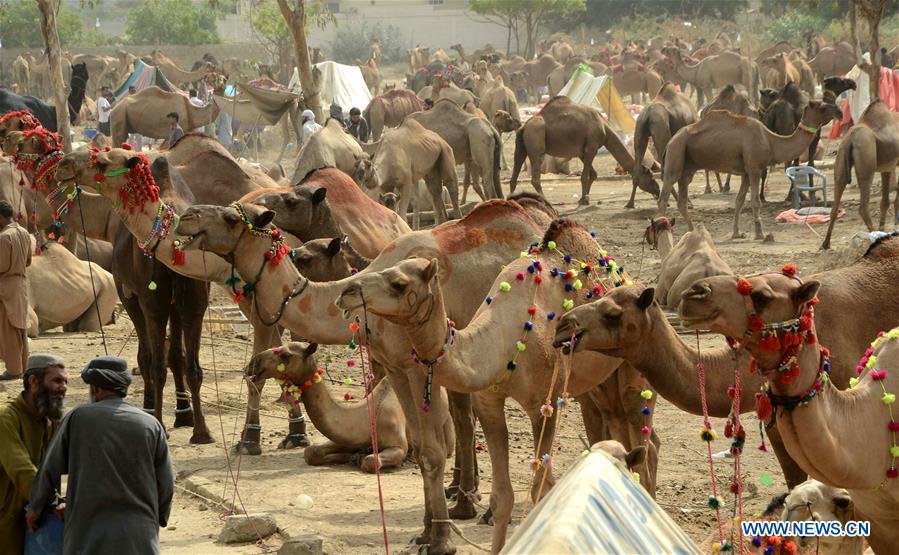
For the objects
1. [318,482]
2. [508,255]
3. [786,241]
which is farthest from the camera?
[786,241]

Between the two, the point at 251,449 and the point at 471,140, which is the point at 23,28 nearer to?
the point at 471,140

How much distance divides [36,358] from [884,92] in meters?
23.3

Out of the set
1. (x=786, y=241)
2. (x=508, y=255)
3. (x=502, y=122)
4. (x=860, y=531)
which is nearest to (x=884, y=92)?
(x=502, y=122)

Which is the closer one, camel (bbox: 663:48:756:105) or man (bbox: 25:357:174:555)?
man (bbox: 25:357:174:555)

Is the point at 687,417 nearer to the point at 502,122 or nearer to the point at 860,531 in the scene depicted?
the point at 860,531

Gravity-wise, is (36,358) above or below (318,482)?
above

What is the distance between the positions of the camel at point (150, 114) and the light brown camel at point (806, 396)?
21.2 meters

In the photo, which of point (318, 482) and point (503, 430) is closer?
point (503, 430)

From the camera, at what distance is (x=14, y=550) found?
19.0 feet

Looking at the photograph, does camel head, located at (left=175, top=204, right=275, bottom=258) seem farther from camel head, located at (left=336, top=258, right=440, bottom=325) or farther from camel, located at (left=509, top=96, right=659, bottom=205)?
camel, located at (left=509, top=96, right=659, bottom=205)

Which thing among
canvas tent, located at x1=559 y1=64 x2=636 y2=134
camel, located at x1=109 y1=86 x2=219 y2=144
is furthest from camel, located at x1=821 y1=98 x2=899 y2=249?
camel, located at x1=109 y1=86 x2=219 y2=144

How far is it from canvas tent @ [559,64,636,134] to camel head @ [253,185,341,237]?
66.2 feet

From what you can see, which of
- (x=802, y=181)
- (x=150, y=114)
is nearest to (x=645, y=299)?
(x=802, y=181)

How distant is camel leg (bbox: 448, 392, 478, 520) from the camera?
7.91m
